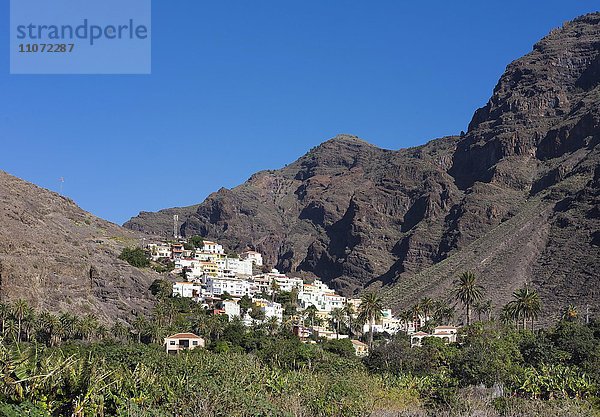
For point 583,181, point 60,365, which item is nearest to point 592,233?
point 583,181

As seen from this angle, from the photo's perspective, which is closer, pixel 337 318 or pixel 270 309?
pixel 270 309

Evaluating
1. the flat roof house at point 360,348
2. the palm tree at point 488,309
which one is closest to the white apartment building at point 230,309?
the flat roof house at point 360,348

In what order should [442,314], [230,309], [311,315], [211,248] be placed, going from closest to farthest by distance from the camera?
[230,309], [442,314], [311,315], [211,248]

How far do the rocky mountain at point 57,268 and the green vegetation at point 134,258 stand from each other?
162 centimetres

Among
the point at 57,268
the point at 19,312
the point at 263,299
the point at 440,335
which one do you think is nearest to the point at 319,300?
the point at 263,299

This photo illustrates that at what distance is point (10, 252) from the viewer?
10294 cm

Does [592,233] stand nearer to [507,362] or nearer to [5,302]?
[507,362]

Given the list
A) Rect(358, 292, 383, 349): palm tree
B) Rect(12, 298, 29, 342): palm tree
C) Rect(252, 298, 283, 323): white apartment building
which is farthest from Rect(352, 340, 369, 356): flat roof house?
Rect(12, 298, 29, 342): palm tree

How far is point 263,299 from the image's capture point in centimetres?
14612

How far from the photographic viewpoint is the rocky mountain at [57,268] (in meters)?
98.2

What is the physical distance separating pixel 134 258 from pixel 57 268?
34.2 metres

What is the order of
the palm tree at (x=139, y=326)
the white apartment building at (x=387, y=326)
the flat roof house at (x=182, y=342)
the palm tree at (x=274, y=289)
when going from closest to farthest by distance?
1. the flat roof house at (x=182, y=342)
2. the palm tree at (x=139, y=326)
3. the white apartment building at (x=387, y=326)
4. the palm tree at (x=274, y=289)

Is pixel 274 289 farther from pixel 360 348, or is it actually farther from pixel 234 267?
pixel 360 348

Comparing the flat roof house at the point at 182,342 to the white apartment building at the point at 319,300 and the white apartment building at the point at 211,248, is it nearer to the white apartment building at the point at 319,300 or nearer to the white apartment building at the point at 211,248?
the white apartment building at the point at 319,300
